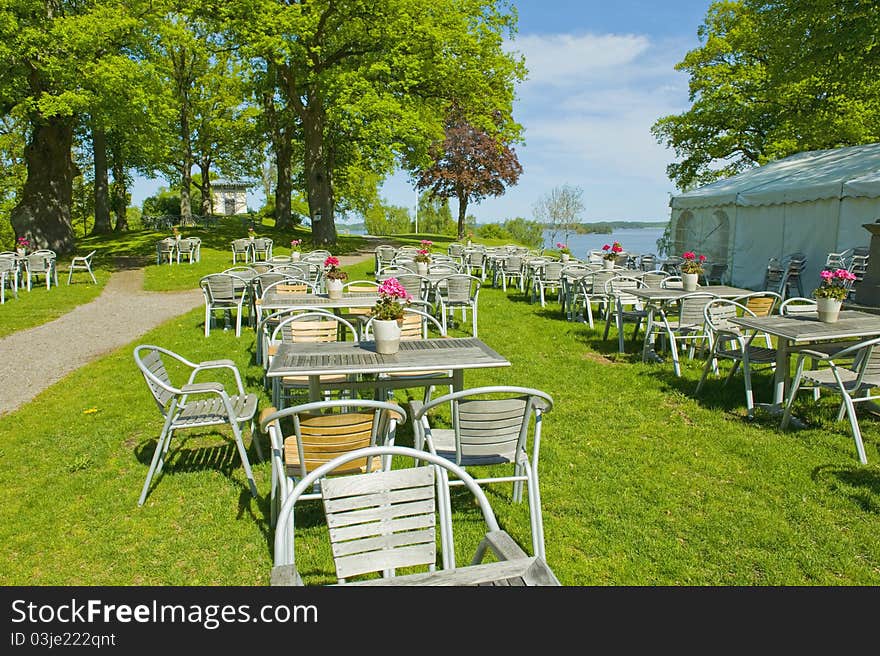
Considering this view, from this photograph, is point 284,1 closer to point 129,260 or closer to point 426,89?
point 426,89

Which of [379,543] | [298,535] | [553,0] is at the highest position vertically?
[553,0]

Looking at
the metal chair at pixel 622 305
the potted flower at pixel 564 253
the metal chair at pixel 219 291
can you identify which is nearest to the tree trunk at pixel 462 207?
the potted flower at pixel 564 253

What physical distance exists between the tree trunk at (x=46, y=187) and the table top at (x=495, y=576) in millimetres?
20334

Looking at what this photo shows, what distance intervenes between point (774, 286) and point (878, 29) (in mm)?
5211

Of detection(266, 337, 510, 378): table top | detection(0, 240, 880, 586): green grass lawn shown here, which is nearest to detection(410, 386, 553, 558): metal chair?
detection(0, 240, 880, 586): green grass lawn

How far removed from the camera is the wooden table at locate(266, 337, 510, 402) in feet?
11.4

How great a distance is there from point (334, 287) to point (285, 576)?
189 inches

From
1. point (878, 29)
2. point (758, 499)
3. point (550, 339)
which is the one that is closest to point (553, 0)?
point (878, 29)

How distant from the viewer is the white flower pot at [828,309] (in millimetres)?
4945

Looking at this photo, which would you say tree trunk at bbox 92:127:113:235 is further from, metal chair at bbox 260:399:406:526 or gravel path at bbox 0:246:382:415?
metal chair at bbox 260:399:406:526

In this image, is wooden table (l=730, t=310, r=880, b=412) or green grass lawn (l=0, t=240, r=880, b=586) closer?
green grass lawn (l=0, t=240, r=880, b=586)

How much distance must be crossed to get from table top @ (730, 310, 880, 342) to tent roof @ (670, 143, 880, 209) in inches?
297

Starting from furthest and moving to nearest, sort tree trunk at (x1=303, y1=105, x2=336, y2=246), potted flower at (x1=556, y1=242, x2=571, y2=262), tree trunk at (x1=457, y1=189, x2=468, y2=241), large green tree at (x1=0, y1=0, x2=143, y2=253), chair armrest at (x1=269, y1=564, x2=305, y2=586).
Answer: tree trunk at (x1=457, y1=189, x2=468, y2=241) → tree trunk at (x1=303, y1=105, x2=336, y2=246) → large green tree at (x1=0, y1=0, x2=143, y2=253) → potted flower at (x1=556, y1=242, x2=571, y2=262) → chair armrest at (x1=269, y1=564, x2=305, y2=586)

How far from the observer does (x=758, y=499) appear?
3596 mm
